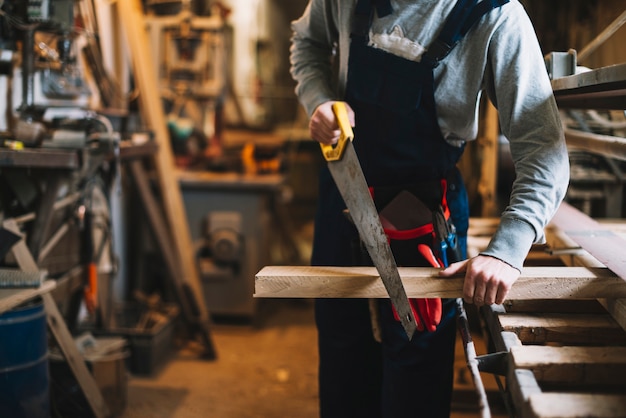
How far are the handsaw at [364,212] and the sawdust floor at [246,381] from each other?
49.2 inches

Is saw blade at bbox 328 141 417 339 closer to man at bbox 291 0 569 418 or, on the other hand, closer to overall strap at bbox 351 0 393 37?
man at bbox 291 0 569 418

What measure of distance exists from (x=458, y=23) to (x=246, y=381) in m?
2.21

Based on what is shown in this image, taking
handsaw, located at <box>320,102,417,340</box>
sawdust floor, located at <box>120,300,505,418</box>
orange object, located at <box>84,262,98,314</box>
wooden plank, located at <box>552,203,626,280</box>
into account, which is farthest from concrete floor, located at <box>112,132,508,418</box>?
handsaw, located at <box>320,102,417,340</box>

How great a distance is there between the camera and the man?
137 cm

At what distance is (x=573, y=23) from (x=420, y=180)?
1.87 metres

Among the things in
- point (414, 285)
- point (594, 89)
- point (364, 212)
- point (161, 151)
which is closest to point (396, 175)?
point (364, 212)

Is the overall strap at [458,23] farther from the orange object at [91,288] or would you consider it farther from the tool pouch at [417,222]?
the orange object at [91,288]

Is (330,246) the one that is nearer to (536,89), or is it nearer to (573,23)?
(536,89)

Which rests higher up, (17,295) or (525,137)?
(525,137)

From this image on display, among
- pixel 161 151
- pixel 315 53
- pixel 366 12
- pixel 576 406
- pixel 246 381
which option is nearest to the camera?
pixel 576 406

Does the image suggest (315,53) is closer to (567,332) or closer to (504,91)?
(504,91)

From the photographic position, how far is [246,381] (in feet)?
10.4

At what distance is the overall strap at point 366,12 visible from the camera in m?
1.57

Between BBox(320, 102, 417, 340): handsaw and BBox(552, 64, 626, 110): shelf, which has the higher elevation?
BBox(552, 64, 626, 110): shelf
